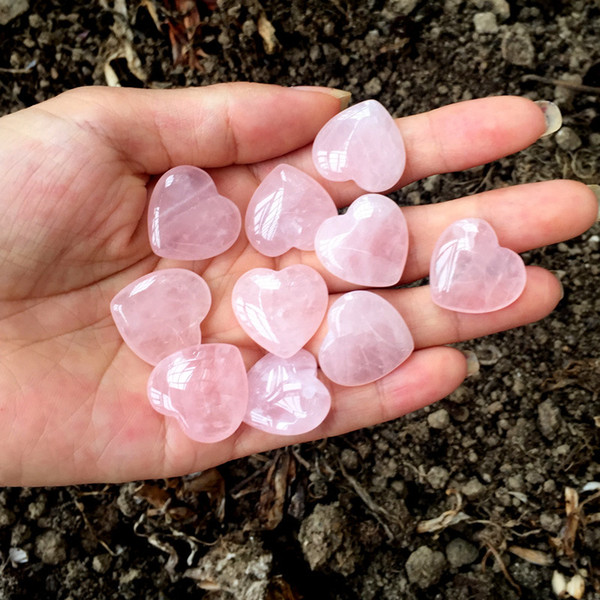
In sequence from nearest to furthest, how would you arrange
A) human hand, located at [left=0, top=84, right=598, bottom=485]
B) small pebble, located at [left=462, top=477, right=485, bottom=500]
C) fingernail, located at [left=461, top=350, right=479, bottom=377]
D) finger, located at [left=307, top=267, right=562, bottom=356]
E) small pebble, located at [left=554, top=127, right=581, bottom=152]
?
1. human hand, located at [left=0, top=84, right=598, bottom=485]
2. finger, located at [left=307, top=267, right=562, bottom=356]
3. fingernail, located at [left=461, top=350, right=479, bottom=377]
4. small pebble, located at [left=462, top=477, right=485, bottom=500]
5. small pebble, located at [left=554, top=127, right=581, bottom=152]

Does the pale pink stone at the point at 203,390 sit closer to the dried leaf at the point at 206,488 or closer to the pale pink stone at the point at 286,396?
the pale pink stone at the point at 286,396

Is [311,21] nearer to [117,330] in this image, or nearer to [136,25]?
[136,25]

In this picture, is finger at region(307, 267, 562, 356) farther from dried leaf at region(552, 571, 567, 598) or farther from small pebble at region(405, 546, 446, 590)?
dried leaf at region(552, 571, 567, 598)

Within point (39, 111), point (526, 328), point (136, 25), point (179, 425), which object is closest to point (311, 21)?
point (136, 25)

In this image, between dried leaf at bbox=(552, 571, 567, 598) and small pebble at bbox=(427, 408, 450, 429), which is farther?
small pebble at bbox=(427, 408, 450, 429)

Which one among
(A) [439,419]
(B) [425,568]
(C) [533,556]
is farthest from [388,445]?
(C) [533,556]

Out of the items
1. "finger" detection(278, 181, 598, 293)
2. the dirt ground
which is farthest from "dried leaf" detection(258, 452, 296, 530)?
"finger" detection(278, 181, 598, 293)

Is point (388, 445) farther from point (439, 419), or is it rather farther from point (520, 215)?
point (520, 215)
